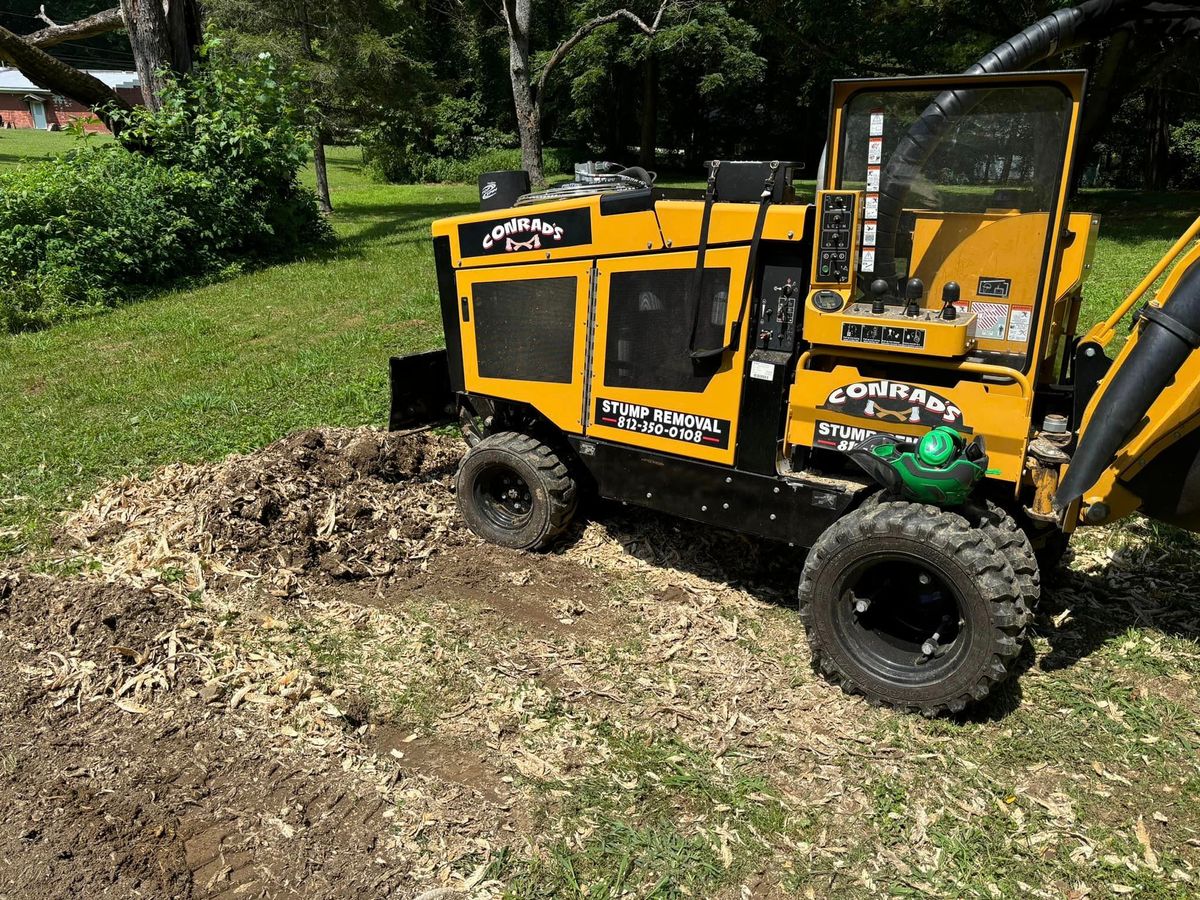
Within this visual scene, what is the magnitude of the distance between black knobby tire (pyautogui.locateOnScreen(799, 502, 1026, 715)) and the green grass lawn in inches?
175

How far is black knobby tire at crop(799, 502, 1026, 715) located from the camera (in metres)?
3.49

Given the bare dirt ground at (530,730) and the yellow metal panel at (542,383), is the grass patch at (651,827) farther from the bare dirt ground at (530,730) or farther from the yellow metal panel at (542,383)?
the yellow metal panel at (542,383)

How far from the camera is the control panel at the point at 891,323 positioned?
361 cm

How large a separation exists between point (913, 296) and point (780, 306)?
0.56 metres

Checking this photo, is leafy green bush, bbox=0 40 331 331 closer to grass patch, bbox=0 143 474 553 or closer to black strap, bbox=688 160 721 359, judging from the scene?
grass patch, bbox=0 143 474 553

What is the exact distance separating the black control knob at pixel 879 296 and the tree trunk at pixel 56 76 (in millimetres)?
13276

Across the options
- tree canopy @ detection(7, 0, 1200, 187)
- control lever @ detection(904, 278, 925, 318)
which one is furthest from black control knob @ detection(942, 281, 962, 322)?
tree canopy @ detection(7, 0, 1200, 187)

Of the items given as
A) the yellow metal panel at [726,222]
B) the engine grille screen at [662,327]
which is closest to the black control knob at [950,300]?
the yellow metal panel at [726,222]

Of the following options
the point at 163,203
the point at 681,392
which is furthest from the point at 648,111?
the point at 681,392

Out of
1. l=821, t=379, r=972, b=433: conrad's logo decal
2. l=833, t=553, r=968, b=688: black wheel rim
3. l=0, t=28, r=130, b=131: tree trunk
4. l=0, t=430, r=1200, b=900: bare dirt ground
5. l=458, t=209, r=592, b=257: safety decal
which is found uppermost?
l=0, t=28, r=130, b=131: tree trunk

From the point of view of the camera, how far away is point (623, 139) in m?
33.5

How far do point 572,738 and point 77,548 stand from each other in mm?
3339

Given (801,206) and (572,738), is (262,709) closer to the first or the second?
(572,738)

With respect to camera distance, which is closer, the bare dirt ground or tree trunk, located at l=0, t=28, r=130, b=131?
the bare dirt ground
